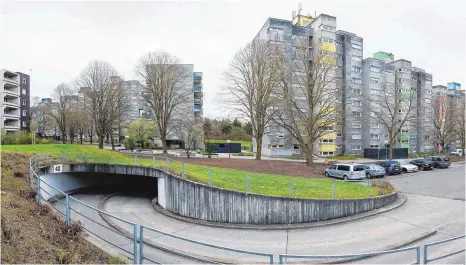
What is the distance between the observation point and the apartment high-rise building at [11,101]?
5512cm

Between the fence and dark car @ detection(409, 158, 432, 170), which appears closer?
the fence

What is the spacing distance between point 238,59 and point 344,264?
81.3 feet

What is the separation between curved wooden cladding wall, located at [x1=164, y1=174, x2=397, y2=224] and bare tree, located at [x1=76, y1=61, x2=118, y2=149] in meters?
26.9

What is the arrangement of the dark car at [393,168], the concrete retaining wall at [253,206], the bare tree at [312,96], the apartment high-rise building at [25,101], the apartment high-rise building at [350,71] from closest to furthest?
the concrete retaining wall at [253,206] < the bare tree at [312,96] < the dark car at [393,168] < the apartment high-rise building at [350,71] < the apartment high-rise building at [25,101]

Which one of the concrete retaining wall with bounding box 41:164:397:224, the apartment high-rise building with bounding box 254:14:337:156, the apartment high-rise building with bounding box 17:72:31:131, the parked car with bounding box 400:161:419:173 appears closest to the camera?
the concrete retaining wall with bounding box 41:164:397:224

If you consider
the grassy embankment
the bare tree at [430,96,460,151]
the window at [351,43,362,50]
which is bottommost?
the grassy embankment

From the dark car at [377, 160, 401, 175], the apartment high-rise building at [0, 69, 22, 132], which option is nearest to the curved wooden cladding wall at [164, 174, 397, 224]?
the dark car at [377, 160, 401, 175]

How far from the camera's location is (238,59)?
100 ft

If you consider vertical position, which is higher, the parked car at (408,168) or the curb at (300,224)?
the parked car at (408,168)

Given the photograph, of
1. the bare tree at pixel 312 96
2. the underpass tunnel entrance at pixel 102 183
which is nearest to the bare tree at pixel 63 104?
the underpass tunnel entrance at pixel 102 183

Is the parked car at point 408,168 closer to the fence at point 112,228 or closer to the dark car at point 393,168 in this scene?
the dark car at point 393,168

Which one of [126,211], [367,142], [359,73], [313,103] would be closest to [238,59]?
[313,103]

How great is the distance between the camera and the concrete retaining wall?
13.4 meters

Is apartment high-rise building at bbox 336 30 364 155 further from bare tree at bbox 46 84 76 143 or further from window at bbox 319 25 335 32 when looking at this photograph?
bare tree at bbox 46 84 76 143
